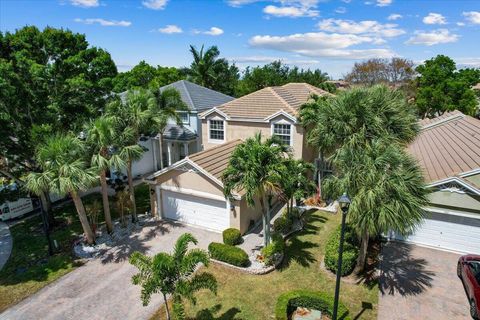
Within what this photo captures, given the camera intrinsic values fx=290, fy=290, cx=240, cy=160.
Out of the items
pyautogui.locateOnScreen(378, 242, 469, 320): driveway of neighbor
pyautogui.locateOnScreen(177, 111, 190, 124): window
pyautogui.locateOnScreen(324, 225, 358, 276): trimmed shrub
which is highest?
pyautogui.locateOnScreen(177, 111, 190, 124): window

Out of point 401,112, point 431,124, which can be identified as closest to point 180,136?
point 401,112

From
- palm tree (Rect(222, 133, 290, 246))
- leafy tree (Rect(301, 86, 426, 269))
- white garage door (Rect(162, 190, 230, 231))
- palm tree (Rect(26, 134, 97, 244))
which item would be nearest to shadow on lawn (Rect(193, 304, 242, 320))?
palm tree (Rect(222, 133, 290, 246))

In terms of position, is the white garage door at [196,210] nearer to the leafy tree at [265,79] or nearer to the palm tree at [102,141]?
the palm tree at [102,141]

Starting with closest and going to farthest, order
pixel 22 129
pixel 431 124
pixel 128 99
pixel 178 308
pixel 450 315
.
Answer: pixel 178 308 → pixel 450 315 → pixel 22 129 → pixel 128 99 → pixel 431 124

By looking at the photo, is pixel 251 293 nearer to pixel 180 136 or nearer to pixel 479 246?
pixel 479 246

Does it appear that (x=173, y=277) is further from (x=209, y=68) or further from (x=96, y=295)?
(x=209, y=68)

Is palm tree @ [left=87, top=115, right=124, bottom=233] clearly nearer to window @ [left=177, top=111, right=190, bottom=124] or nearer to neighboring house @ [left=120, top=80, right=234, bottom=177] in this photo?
neighboring house @ [left=120, top=80, right=234, bottom=177]
